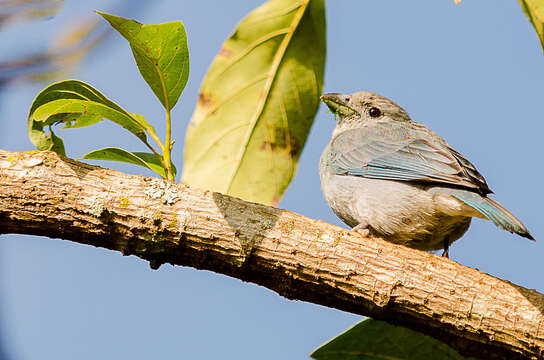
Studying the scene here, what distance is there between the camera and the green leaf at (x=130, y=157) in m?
3.17

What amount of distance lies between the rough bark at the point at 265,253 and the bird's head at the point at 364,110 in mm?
2336

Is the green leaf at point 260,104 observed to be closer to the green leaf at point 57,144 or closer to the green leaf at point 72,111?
the green leaf at point 72,111

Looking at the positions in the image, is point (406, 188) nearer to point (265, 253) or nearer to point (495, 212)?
point (495, 212)

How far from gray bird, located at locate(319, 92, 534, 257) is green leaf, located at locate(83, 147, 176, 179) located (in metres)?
1.30

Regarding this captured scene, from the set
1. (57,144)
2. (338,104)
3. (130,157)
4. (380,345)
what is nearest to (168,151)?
(130,157)

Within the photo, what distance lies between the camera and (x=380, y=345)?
129 inches

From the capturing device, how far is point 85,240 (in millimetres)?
3045

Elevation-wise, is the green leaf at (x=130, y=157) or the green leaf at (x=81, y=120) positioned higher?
the green leaf at (x=81, y=120)

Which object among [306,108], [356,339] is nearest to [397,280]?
[356,339]

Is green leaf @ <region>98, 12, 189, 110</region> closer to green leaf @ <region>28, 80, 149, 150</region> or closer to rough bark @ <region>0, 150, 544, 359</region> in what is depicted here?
green leaf @ <region>28, 80, 149, 150</region>

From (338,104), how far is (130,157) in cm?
262

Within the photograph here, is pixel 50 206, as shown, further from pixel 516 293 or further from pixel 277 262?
pixel 516 293

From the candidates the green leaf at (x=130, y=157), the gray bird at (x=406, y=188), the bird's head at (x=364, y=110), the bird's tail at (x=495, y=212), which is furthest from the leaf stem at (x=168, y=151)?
the bird's head at (x=364, y=110)

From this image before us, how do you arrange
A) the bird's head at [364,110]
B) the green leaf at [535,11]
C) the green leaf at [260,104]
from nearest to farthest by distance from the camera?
the green leaf at [535,11], the green leaf at [260,104], the bird's head at [364,110]
